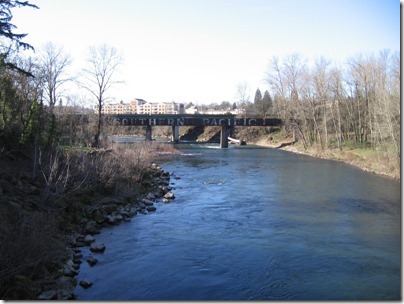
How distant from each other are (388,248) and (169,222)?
8153 millimetres

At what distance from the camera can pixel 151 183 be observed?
2433cm

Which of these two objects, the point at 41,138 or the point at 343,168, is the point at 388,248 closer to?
the point at 41,138

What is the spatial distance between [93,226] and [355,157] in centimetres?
3252

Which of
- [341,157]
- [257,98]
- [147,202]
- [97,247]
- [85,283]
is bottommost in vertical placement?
[85,283]

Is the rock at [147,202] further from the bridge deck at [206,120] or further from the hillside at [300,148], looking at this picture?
the bridge deck at [206,120]

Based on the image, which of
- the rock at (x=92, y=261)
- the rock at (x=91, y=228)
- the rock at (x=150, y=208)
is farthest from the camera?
the rock at (x=150, y=208)

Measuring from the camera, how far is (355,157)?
1563 inches

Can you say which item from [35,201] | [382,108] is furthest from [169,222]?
[382,108]

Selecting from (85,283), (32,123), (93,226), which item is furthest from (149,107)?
(85,283)

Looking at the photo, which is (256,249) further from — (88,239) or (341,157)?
(341,157)

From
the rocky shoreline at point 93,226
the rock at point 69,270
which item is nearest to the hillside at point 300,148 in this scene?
the rocky shoreline at point 93,226

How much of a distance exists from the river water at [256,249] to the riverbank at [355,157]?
8.08 meters

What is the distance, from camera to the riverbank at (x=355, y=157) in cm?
2982

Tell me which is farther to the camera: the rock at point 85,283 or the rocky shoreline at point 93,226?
the rock at point 85,283
